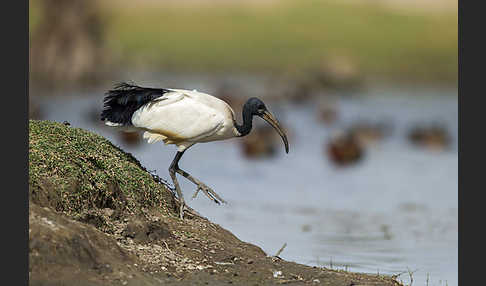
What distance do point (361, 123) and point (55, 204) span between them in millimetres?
20637

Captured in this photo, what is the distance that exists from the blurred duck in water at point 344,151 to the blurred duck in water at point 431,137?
110 inches

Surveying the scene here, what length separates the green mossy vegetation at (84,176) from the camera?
8406 millimetres

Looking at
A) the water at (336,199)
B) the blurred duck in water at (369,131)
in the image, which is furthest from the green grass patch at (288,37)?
the water at (336,199)

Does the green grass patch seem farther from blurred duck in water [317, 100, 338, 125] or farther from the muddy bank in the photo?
the muddy bank

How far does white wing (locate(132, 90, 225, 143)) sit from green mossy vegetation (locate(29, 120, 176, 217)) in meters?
0.49

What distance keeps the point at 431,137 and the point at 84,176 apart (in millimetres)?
17645

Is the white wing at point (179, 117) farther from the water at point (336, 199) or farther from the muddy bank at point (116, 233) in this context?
the water at point (336, 199)

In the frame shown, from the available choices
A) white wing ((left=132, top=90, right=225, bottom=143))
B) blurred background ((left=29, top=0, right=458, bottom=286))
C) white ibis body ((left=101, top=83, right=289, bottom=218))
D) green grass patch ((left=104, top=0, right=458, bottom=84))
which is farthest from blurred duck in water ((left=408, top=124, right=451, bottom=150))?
green grass patch ((left=104, top=0, right=458, bottom=84))

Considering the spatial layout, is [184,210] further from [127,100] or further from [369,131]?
[369,131]

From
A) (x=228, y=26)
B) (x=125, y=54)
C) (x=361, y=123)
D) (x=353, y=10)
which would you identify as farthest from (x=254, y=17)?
(x=361, y=123)

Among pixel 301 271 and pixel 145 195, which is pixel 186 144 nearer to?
pixel 145 195

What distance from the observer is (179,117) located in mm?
9945

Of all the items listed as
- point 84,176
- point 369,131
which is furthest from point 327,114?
point 84,176

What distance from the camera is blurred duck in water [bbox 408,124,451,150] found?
24.8 meters
